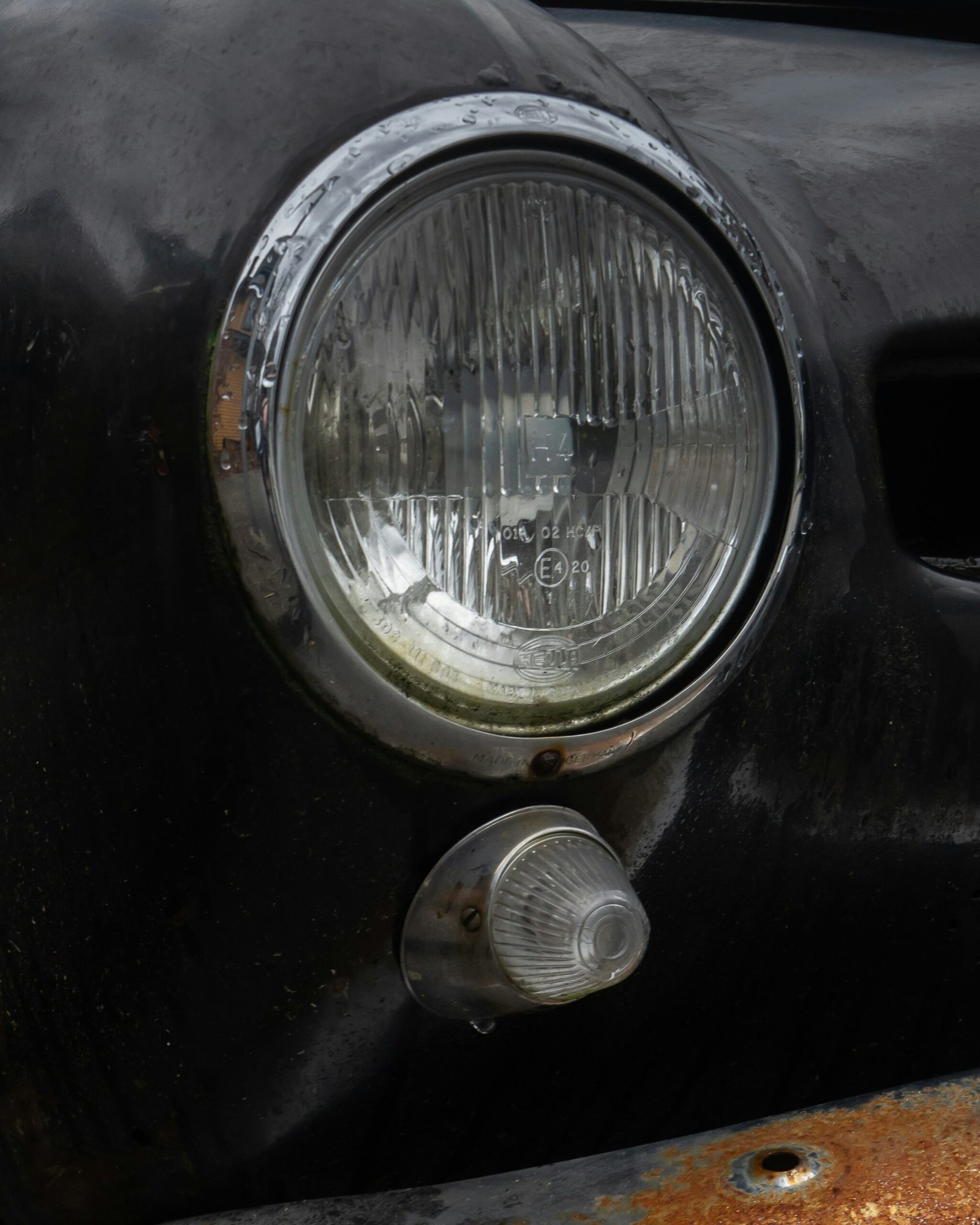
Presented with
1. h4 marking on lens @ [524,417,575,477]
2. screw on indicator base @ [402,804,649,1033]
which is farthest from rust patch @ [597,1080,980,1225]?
h4 marking on lens @ [524,417,575,477]

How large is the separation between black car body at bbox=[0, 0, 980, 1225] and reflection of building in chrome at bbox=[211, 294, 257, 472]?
1cm

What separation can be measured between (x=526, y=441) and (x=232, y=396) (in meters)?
0.20

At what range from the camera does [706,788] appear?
3.55 feet

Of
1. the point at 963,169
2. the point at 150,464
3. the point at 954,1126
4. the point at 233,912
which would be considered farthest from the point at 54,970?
the point at 963,169

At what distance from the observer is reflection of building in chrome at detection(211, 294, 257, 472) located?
84cm

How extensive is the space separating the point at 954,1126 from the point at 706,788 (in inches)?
11.8

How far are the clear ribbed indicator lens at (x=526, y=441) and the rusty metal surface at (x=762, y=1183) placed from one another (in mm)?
298

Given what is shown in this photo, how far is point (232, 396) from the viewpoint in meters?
0.84

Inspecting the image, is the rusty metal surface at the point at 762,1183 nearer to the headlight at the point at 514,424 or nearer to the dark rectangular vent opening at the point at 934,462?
the headlight at the point at 514,424

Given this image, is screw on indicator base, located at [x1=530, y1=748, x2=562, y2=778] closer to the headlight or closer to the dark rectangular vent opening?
the headlight

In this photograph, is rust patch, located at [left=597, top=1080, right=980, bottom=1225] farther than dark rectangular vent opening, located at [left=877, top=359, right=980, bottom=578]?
No

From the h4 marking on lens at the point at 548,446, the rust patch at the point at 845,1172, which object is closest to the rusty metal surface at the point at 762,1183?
the rust patch at the point at 845,1172

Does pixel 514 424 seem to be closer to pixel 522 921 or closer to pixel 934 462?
pixel 522 921

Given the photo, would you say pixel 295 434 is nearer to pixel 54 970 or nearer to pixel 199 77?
pixel 199 77
